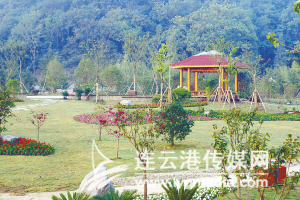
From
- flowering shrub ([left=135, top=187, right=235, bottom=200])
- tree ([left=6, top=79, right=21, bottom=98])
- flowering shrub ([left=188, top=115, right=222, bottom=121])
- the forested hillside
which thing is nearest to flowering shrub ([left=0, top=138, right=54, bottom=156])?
flowering shrub ([left=135, top=187, right=235, bottom=200])

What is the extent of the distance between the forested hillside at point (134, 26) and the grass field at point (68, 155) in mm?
30856

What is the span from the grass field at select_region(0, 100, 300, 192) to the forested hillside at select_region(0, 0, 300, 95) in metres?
30.9

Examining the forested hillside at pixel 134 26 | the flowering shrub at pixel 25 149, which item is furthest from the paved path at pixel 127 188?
the forested hillside at pixel 134 26

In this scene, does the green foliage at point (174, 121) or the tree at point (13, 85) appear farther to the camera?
the tree at point (13, 85)

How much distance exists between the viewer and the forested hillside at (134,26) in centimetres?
4181

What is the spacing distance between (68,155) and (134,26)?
143 feet

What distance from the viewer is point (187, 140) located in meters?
8.93

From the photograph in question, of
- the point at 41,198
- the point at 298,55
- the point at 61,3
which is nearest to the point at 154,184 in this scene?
the point at 41,198

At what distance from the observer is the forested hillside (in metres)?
41.8

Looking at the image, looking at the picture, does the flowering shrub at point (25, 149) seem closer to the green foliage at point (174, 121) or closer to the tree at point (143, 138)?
the tree at point (143, 138)

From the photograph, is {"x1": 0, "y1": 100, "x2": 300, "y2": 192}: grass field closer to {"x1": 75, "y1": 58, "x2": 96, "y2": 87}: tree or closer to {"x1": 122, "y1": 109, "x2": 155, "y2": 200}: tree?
{"x1": 122, "y1": 109, "x2": 155, "y2": 200}: tree

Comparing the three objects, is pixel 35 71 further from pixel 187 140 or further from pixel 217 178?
pixel 217 178

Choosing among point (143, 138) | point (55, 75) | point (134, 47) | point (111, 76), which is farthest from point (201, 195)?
point (55, 75)

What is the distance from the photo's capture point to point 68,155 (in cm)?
702
